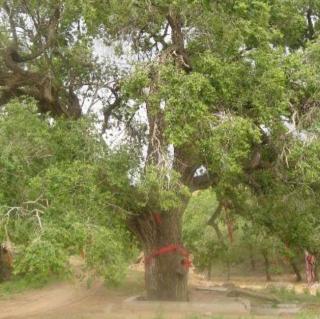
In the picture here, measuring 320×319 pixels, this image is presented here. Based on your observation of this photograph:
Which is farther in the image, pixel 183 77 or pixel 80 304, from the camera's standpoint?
pixel 80 304

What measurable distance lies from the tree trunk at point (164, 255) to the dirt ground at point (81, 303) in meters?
0.62

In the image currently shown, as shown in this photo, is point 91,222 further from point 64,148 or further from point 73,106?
point 73,106

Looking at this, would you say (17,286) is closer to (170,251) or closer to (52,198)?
(170,251)

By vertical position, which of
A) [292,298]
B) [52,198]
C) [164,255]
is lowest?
[292,298]

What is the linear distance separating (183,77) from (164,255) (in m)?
5.38

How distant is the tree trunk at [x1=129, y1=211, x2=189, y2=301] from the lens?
12.9m

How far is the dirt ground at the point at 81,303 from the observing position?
41.2 feet

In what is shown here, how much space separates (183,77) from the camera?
8.63m

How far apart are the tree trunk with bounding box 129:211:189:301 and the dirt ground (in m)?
0.62

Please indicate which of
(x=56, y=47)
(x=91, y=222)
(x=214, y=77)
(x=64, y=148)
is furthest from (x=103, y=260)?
(x=56, y=47)

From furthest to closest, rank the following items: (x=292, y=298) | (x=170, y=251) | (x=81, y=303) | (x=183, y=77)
Result: (x=292, y=298), (x=81, y=303), (x=170, y=251), (x=183, y=77)

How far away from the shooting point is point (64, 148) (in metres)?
9.22

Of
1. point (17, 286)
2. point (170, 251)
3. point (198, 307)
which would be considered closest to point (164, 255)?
point (170, 251)

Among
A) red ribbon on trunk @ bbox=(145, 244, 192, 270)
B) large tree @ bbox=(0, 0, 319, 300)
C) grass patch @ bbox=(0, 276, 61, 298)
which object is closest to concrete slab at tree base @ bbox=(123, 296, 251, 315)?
red ribbon on trunk @ bbox=(145, 244, 192, 270)
